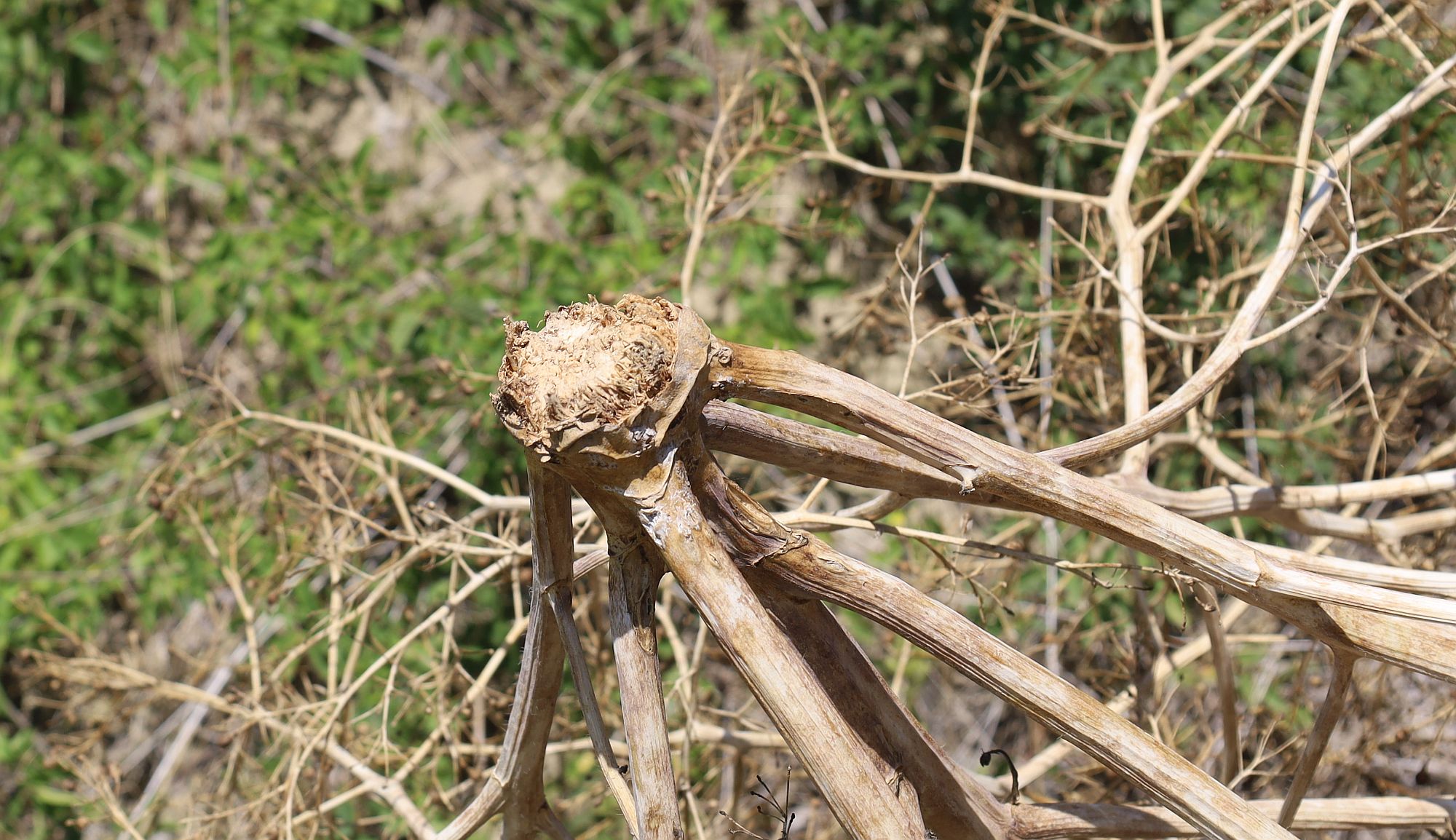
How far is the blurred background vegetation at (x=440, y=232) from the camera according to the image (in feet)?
6.98

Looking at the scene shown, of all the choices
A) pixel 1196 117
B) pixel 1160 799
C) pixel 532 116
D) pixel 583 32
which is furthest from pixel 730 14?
pixel 1160 799

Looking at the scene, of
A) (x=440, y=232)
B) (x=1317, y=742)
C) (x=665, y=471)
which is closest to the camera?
(x=665, y=471)

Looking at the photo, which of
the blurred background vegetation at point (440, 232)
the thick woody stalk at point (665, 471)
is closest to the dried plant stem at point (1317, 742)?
the thick woody stalk at point (665, 471)

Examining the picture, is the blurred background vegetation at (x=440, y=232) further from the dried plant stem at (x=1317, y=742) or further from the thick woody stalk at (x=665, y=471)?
the thick woody stalk at (x=665, y=471)

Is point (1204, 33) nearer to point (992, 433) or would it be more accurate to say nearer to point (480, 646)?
point (992, 433)

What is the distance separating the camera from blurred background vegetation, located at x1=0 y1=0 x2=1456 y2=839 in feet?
6.98

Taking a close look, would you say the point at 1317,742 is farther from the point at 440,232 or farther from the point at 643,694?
the point at 440,232

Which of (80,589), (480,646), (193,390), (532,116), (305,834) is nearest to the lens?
(305,834)

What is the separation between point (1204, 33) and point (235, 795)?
2.39 meters

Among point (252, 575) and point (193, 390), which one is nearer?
point (252, 575)

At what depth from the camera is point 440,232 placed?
112 inches

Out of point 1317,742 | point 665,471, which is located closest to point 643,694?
point 665,471

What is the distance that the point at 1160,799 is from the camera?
97 cm

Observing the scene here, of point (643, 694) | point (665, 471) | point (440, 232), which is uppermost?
point (665, 471)
